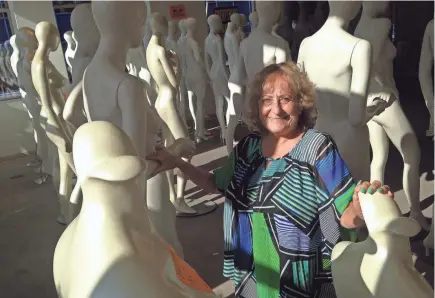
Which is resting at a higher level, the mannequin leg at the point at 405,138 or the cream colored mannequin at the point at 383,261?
the cream colored mannequin at the point at 383,261

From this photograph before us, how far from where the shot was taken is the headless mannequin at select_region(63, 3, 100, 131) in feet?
9.14

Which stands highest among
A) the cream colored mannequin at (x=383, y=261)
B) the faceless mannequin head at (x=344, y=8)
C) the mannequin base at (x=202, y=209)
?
the faceless mannequin head at (x=344, y=8)

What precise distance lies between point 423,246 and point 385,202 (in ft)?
7.40

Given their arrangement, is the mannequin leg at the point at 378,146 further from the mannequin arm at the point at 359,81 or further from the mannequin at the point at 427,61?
the mannequin arm at the point at 359,81

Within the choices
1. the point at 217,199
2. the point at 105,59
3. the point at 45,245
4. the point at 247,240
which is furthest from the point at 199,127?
the point at 247,240

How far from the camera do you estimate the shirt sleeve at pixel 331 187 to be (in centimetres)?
148

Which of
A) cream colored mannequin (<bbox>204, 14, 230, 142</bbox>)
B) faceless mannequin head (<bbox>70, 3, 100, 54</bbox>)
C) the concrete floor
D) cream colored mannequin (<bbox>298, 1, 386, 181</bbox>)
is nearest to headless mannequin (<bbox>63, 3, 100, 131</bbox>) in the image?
faceless mannequin head (<bbox>70, 3, 100, 54</bbox>)

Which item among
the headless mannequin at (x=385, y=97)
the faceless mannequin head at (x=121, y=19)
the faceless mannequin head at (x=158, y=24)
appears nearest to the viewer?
the faceless mannequin head at (x=121, y=19)

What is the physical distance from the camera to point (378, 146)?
3189 mm

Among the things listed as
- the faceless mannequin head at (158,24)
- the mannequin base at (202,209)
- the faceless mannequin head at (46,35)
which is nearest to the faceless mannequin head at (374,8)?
the faceless mannequin head at (158,24)

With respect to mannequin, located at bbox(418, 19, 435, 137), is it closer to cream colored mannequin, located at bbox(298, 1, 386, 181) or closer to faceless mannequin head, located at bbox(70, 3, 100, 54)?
cream colored mannequin, located at bbox(298, 1, 386, 181)

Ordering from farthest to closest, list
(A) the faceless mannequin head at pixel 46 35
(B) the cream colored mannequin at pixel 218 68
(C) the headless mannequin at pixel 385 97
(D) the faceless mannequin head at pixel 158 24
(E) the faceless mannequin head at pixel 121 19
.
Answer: (B) the cream colored mannequin at pixel 218 68
(D) the faceless mannequin head at pixel 158 24
(A) the faceless mannequin head at pixel 46 35
(C) the headless mannequin at pixel 385 97
(E) the faceless mannequin head at pixel 121 19

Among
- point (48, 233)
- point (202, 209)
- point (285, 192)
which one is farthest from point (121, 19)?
point (48, 233)

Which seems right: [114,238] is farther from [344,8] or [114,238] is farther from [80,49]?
[80,49]
